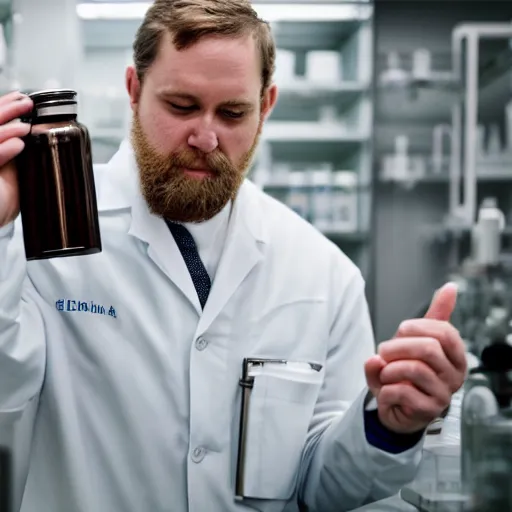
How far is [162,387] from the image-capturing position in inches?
53.9

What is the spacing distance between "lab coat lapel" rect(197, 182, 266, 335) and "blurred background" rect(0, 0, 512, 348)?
8.37 ft

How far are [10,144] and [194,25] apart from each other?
0.43 meters

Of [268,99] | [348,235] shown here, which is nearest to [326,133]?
[348,235]

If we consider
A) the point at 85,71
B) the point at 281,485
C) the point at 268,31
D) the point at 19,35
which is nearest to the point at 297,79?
the point at 85,71

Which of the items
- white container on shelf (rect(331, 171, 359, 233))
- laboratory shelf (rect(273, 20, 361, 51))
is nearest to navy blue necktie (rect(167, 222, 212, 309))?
white container on shelf (rect(331, 171, 359, 233))

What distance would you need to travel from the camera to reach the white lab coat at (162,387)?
134 cm

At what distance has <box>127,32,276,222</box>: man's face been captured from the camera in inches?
50.7

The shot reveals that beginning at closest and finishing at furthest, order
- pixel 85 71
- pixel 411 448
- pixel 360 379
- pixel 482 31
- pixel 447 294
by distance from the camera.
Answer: pixel 447 294 < pixel 411 448 < pixel 360 379 < pixel 482 31 < pixel 85 71

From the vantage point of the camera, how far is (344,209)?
4723 mm

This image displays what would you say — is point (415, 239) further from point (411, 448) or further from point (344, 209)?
point (411, 448)

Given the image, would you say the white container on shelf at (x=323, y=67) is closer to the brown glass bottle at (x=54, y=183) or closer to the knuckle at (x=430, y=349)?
the brown glass bottle at (x=54, y=183)

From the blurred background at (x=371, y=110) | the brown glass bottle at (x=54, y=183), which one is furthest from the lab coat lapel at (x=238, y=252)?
the blurred background at (x=371, y=110)

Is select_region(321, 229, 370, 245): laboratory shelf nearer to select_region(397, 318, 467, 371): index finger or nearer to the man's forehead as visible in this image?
the man's forehead

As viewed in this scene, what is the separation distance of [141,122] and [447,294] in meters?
0.66
